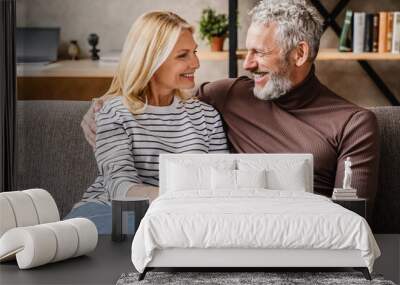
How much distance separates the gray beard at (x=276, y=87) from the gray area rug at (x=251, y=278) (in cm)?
148

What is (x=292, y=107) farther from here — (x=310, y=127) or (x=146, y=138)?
(x=146, y=138)

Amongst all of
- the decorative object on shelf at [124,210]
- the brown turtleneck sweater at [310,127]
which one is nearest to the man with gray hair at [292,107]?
the brown turtleneck sweater at [310,127]

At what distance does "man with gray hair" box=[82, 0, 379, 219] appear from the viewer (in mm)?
5328

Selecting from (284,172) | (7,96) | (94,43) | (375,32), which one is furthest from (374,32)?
(7,96)

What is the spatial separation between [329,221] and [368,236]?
0.20m

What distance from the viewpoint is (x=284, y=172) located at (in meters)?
5.12

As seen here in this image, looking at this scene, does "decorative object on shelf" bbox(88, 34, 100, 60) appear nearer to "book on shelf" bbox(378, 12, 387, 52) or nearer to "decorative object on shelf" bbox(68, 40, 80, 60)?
"decorative object on shelf" bbox(68, 40, 80, 60)

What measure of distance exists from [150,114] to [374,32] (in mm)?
1527

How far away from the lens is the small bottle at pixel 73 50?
5.53 meters

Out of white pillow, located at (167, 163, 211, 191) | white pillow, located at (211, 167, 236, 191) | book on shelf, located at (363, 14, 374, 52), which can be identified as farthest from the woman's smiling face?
book on shelf, located at (363, 14, 374, 52)

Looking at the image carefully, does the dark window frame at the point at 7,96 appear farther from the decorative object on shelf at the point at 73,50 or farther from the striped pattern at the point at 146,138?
the striped pattern at the point at 146,138

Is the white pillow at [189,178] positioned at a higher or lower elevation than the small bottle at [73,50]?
lower

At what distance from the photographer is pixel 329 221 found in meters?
4.08

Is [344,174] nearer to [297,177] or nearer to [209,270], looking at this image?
[297,177]
